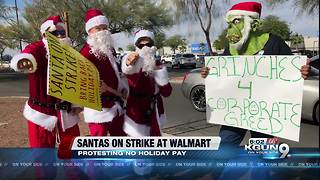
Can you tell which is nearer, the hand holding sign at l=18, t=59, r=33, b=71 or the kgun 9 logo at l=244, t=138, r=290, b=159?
the kgun 9 logo at l=244, t=138, r=290, b=159

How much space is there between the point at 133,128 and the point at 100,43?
0.85m

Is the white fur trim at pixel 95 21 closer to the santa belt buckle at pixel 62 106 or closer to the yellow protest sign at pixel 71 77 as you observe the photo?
the yellow protest sign at pixel 71 77

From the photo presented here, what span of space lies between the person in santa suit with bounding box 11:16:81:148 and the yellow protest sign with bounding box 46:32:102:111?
388mm

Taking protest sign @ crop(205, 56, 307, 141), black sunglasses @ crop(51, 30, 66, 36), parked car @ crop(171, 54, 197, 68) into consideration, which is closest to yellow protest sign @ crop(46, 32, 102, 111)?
black sunglasses @ crop(51, 30, 66, 36)

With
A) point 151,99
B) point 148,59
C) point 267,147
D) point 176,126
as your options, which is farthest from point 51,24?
point 176,126

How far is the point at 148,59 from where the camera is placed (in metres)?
4.11

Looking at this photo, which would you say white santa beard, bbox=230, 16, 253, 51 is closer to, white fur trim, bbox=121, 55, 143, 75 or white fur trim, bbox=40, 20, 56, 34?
white fur trim, bbox=121, 55, 143, 75

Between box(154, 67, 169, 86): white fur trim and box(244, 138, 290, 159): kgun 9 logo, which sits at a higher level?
box(154, 67, 169, 86): white fur trim

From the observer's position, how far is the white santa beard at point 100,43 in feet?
13.3

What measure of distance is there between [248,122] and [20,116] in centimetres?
718

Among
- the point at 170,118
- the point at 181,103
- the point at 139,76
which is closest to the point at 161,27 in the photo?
the point at 181,103

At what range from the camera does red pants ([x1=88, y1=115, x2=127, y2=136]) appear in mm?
4074

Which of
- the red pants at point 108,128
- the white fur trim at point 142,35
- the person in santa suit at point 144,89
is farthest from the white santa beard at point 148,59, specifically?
the red pants at point 108,128

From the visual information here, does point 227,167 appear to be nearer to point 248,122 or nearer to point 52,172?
point 248,122
